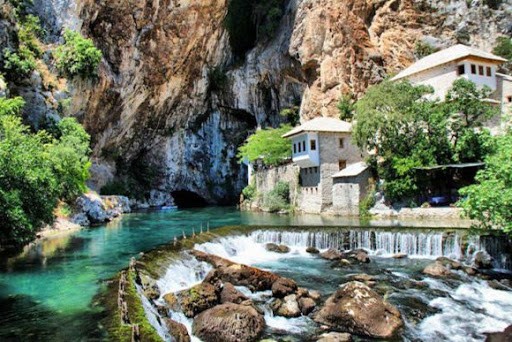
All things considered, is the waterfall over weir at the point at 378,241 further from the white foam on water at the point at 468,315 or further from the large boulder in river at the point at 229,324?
the large boulder in river at the point at 229,324

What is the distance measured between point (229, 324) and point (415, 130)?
20.2 meters

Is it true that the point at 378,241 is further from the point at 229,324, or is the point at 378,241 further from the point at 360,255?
the point at 229,324

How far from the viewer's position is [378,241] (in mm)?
18078

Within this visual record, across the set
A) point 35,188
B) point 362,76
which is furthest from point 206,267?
point 362,76

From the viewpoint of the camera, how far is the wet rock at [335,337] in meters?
8.83

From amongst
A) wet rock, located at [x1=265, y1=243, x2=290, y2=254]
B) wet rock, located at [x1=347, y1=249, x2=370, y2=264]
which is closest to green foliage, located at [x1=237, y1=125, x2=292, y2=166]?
wet rock, located at [x1=265, y1=243, x2=290, y2=254]

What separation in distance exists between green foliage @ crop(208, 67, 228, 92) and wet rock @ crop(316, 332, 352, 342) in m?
40.8

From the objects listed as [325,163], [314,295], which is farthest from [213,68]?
[314,295]

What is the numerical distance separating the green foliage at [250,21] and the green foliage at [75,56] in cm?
1926

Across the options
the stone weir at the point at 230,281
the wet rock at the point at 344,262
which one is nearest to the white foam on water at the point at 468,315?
the stone weir at the point at 230,281

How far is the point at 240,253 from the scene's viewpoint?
18.2 m

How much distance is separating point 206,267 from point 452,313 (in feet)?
25.1

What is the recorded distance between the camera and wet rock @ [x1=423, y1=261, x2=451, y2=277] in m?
13.8

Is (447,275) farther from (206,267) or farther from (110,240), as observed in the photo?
(110,240)
